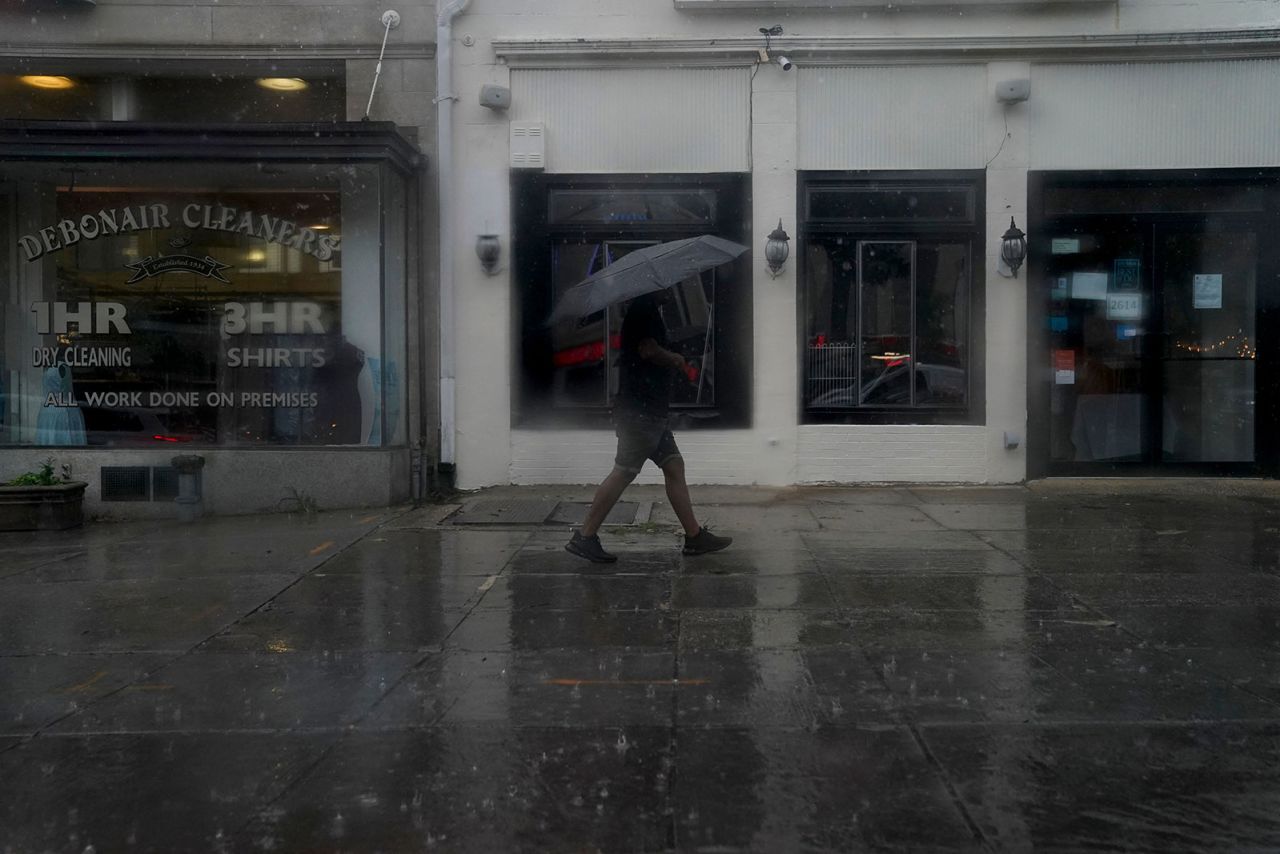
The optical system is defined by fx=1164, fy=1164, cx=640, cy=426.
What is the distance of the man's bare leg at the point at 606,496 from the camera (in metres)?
7.80

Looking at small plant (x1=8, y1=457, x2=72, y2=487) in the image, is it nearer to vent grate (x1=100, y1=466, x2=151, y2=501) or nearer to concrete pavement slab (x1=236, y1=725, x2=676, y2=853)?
vent grate (x1=100, y1=466, x2=151, y2=501)

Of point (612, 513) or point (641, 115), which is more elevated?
point (641, 115)

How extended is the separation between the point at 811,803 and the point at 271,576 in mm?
4964

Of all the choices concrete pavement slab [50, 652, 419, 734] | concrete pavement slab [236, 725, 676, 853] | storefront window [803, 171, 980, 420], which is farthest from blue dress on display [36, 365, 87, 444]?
concrete pavement slab [236, 725, 676, 853]

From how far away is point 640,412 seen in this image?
25.5 ft

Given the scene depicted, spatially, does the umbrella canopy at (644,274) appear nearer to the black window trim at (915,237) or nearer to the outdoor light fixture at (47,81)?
the black window trim at (915,237)

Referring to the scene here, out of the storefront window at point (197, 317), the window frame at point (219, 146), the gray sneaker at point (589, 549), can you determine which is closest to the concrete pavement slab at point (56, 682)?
the gray sneaker at point (589, 549)

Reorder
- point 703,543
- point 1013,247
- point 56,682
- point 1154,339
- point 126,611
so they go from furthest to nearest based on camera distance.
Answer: point 1154,339, point 1013,247, point 703,543, point 126,611, point 56,682

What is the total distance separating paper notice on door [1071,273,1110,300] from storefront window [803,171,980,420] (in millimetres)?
1051

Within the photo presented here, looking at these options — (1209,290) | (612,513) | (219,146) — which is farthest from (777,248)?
(219,146)

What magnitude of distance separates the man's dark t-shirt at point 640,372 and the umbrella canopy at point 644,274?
30 cm

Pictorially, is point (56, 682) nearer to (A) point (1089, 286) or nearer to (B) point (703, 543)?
(B) point (703, 543)

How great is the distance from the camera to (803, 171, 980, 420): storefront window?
11.5 meters

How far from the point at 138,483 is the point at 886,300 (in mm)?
7343
